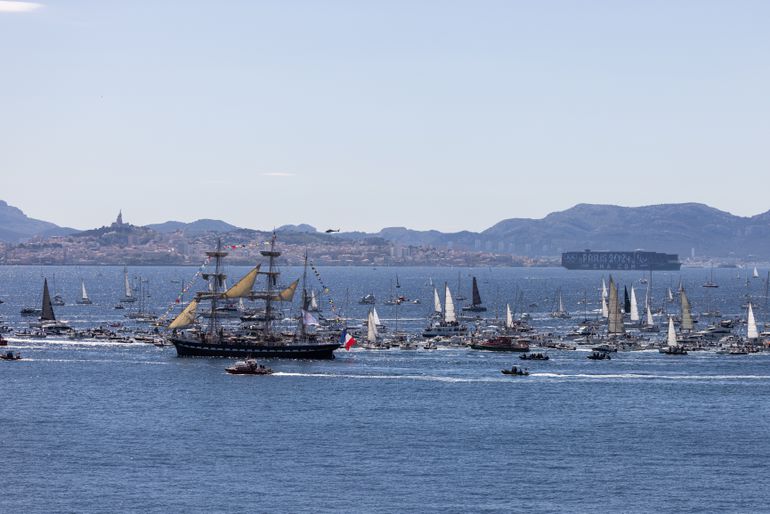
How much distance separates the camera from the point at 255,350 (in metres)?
153

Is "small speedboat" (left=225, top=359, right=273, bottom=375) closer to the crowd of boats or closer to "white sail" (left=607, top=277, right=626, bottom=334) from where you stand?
the crowd of boats

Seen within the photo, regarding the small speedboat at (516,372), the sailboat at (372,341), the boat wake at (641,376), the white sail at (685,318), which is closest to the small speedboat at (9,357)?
the sailboat at (372,341)

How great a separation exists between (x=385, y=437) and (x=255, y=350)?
195 feet

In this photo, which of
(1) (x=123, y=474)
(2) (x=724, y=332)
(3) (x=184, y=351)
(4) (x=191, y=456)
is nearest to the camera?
(1) (x=123, y=474)

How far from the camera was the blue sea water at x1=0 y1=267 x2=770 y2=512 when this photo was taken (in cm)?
7600

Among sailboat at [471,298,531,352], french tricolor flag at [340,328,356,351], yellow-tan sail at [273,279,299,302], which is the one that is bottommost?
sailboat at [471,298,531,352]

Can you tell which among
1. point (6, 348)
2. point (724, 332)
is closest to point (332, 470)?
point (6, 348)

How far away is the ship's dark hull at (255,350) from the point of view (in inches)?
5965

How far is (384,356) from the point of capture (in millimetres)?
154750

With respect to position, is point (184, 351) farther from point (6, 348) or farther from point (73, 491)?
point (73, 491)

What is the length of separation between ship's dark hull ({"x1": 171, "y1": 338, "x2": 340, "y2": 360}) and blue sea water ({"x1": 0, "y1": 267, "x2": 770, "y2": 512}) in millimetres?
5893

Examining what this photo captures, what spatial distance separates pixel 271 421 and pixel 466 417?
49.5 ft

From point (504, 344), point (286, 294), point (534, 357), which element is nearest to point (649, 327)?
point (504, 344)

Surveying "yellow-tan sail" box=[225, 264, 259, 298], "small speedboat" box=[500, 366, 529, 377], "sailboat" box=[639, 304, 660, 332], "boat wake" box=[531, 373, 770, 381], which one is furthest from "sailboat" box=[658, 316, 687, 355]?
"yellow-tan sail" box=[225, 264, 259, 298]
